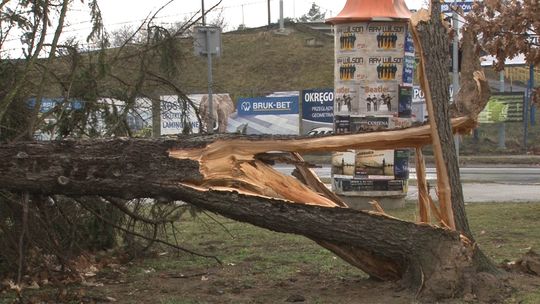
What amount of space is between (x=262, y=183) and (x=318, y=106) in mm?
A: 22846

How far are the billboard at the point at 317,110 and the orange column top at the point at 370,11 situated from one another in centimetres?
1646

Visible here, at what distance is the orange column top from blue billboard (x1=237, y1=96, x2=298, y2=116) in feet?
56.5

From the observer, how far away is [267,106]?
29594mm

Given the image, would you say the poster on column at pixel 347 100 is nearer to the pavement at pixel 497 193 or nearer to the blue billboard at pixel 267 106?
the pavement at pixel 497 193

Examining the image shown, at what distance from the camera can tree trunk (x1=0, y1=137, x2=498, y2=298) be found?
218 inches

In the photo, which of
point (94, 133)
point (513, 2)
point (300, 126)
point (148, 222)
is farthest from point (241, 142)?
point (300, 126)


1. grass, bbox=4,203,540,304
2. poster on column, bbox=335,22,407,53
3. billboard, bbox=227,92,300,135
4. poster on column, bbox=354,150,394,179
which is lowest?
grass, bbox=4,203,540,304

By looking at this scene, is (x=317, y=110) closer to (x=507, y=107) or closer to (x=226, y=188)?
(x=507, y=107)

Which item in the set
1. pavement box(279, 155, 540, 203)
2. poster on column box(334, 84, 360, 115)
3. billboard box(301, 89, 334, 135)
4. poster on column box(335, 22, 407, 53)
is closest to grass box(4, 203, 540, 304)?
pavement box(279, 155, 540, 203)

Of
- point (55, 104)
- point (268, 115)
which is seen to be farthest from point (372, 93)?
point (268, 115)

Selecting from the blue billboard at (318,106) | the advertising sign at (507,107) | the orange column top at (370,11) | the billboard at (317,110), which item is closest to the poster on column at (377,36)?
the orange column top at (370,11)

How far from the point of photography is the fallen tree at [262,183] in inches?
218

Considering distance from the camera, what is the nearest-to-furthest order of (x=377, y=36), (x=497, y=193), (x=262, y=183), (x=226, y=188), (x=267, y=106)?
(x=226, y=188) → (x=262, y=183) → (x=377, y=36) → (x=497, y=193) → (x=267, y=106)

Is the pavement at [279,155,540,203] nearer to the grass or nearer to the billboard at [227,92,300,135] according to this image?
the grass
